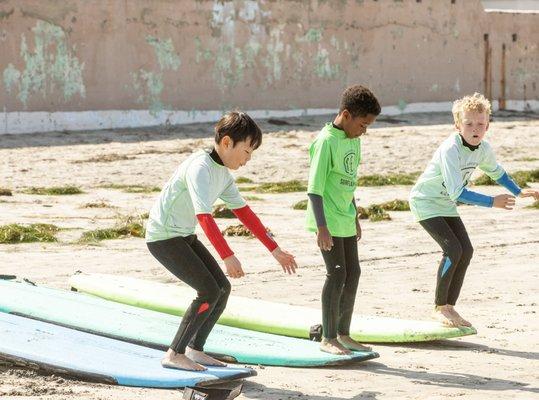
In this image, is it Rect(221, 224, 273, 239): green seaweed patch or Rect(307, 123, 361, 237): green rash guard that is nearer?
Rect(307, 123, 361, 237): green rash guard

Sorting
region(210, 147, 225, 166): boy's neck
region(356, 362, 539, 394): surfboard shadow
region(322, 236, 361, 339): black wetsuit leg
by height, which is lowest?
region(356, 362, 539, 394): surfboard shadow

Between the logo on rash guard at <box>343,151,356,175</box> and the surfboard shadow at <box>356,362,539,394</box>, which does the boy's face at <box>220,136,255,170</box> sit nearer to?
the logo on rash guard at <box>343,151,356,175</box>

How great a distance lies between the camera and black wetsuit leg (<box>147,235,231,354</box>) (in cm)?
650

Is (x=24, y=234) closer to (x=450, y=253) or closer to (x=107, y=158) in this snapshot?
(x=450, y=253)

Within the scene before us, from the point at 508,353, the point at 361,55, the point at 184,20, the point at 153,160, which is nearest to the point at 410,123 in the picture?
the point at 361,55

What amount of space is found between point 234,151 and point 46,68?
51.1ft

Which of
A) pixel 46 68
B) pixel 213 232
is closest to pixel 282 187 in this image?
pixel 46 68

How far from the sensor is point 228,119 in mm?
6453

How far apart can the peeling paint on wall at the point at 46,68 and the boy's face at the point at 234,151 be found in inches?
598

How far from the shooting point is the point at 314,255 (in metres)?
11.5

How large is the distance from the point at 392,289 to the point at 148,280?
→ 1.90 m

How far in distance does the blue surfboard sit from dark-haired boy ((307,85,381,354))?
2.86 feet

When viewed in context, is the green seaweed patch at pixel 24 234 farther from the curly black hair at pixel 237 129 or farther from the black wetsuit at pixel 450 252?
the curly black hair at pixel 237 129

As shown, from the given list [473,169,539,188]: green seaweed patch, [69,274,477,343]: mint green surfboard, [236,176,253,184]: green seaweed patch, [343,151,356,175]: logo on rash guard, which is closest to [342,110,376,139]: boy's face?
[343,151,356,175]: logo on rash guard
